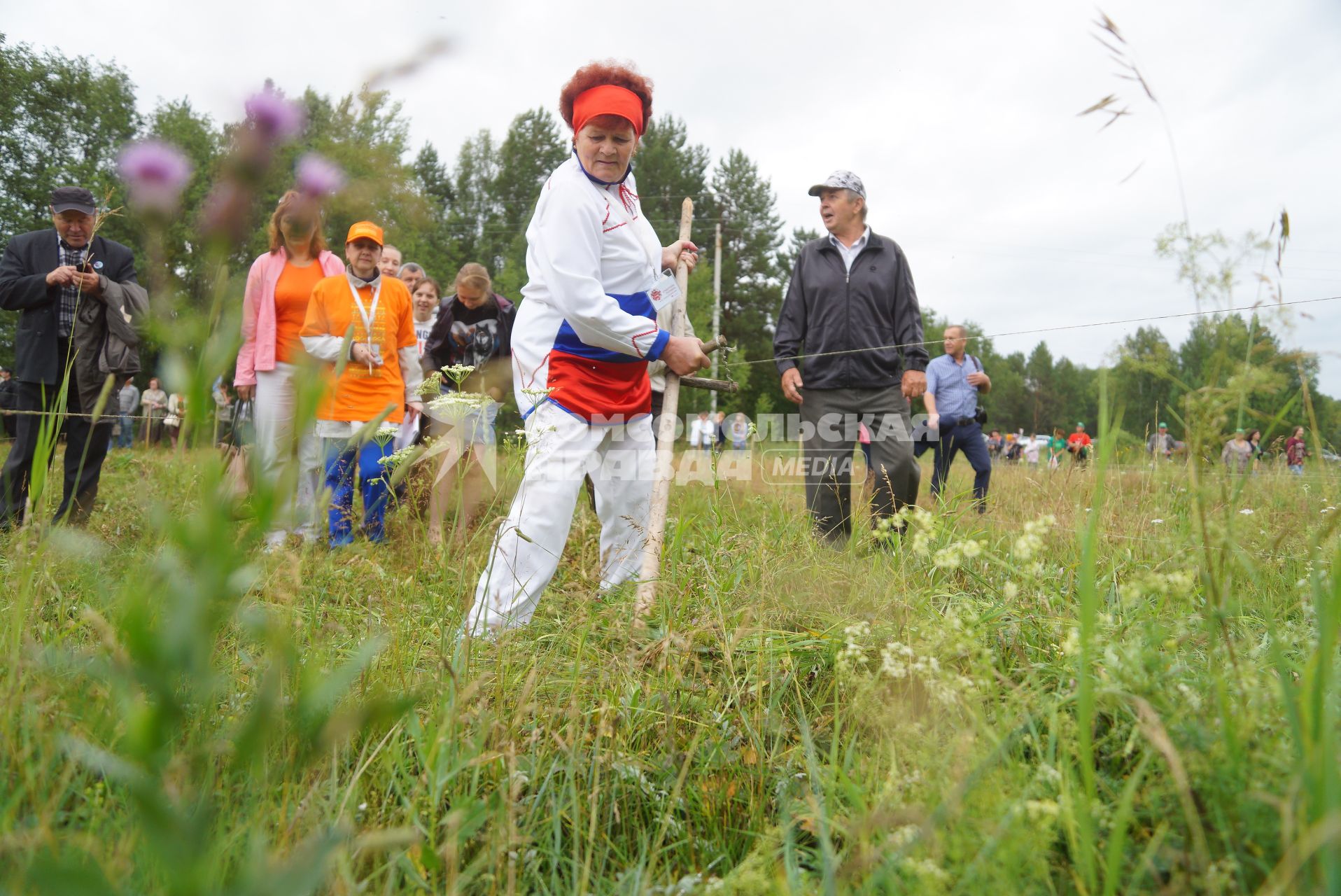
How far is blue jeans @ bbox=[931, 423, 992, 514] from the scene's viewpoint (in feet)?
19.5

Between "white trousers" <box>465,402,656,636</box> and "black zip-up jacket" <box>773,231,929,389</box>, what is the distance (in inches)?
61.3

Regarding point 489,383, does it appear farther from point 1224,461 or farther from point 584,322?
point 1224,461

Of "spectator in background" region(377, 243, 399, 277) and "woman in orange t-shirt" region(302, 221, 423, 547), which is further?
"spectator in background" region(377, 243, 399, 277)

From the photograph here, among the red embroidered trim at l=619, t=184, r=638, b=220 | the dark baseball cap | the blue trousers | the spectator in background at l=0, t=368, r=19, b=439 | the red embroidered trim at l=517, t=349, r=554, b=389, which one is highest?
the dark baseball cap

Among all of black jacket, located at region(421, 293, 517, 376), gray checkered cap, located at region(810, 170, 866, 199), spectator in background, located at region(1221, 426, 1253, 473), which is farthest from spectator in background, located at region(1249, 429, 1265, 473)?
black jacket, located at region(421, 293, 517, 376)

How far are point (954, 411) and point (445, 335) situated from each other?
12.5 feet

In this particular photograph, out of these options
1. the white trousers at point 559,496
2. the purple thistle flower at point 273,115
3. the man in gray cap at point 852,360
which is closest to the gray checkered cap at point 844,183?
the man in gray cap at point 852,360

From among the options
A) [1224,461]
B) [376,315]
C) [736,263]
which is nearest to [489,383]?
[376,315]

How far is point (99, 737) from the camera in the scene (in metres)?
1.12

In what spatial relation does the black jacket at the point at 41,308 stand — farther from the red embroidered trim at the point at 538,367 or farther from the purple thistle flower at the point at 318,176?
the purple thistle flower at the point at 318,176

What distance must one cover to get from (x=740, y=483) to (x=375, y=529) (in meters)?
2.88

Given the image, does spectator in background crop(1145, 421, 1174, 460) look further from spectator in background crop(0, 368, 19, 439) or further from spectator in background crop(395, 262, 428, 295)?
spectator in background crop(0, 368, 19, 439)

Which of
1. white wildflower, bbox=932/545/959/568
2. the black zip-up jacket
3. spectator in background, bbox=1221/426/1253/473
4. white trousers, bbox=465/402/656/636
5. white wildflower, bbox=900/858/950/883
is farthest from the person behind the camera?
the black zip-up jacket

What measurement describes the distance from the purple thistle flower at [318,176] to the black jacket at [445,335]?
4684 millimetres
